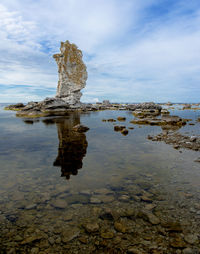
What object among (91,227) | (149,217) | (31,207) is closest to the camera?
(91,227)

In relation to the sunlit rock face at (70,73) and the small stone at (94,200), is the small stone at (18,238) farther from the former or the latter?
the sunlit rock face at (70,73)

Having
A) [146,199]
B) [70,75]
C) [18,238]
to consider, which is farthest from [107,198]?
[70,75]

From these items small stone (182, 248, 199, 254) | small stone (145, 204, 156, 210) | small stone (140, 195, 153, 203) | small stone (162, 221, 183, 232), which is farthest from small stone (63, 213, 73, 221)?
small stone (182, 248, 199, 254)

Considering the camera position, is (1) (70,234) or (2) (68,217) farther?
(2) (68,217)

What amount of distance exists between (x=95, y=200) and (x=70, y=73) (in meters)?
91.2

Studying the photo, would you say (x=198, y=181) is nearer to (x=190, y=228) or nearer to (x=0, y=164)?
(x=190, y=228)

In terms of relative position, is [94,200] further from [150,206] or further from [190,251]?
[190,251]

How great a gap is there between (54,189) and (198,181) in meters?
8.23

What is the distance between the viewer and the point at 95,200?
26.1ft

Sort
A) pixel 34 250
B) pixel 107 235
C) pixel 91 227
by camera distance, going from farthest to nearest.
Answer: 1. pixel 91 227
2. pixel 107 235
3. pixel 34 250

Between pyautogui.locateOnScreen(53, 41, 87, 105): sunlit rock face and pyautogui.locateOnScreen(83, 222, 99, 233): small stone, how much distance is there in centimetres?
8720

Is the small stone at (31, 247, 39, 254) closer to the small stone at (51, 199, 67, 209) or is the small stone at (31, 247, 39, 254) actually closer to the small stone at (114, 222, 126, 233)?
the small stone at (51, 199, 67, 209)

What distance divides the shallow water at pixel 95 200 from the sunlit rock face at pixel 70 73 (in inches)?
3133

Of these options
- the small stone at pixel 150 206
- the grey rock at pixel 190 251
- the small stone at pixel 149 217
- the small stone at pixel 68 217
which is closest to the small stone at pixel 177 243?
the grey rock at pixel 190 251
